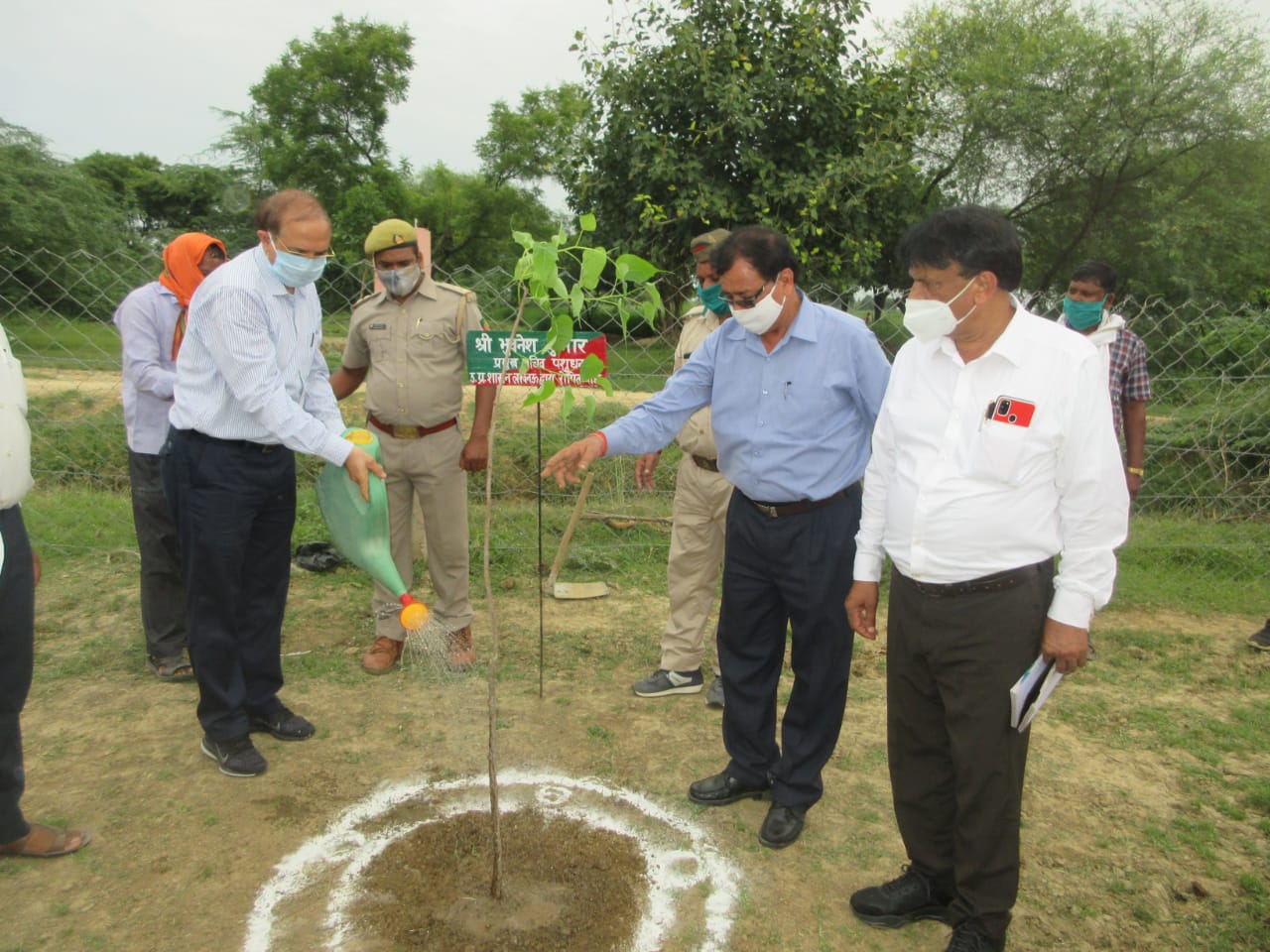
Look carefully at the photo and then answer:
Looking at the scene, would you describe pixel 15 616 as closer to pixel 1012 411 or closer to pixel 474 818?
pixel 474 818

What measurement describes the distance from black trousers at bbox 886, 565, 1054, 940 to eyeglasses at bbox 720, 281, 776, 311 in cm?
94

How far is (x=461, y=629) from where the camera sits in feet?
14.3

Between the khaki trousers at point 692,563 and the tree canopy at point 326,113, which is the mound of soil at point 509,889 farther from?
the tree canopy at point 326,113

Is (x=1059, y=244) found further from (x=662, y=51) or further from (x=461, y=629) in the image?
(x=461, y=629)

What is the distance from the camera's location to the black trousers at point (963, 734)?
7.51ft

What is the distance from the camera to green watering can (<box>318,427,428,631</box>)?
2.83m

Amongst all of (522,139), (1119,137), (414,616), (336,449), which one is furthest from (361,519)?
(522,139)

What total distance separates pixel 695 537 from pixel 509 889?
1.71 metres

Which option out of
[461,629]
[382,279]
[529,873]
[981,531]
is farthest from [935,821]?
[382,279]

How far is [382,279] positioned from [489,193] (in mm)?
21138

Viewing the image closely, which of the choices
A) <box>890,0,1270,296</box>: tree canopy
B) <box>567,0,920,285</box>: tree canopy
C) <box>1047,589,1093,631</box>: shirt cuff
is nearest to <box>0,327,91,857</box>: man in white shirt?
<box>1047,589,1093,631</box>: shirt cuff

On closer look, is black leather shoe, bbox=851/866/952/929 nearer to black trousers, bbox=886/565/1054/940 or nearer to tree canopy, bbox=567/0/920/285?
black trousers, bbox=886/565/1054/940

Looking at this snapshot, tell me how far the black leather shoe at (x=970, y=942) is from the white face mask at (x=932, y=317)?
5.16 feet

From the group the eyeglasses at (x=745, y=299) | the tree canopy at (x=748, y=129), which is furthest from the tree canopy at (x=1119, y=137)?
the eyeglasses at (x=745, y=299)
